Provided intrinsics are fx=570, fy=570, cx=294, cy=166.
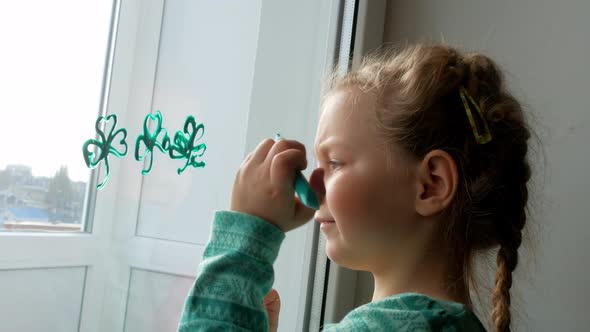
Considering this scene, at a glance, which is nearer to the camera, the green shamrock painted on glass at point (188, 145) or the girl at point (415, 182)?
the girl at point (415, 182)

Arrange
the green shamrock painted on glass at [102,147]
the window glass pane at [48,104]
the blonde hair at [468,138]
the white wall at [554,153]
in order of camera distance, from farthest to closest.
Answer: the white wall at [554,153], the blonde hair at [468,138], the green shamrock painted on glass at [102,147], the window glass pane at [48,104]

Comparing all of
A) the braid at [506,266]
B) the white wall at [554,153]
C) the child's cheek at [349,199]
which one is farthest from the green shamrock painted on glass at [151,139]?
the white wall at [554,153]

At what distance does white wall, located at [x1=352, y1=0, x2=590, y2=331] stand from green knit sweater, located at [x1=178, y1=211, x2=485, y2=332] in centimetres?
41

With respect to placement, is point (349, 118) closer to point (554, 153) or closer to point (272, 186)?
point (272, 186)

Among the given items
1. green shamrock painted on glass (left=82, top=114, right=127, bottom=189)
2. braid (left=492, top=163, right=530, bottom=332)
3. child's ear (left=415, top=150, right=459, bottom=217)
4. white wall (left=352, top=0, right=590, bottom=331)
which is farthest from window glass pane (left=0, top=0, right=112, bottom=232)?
white wall (left=352, top=0, right=590, bottom=331)

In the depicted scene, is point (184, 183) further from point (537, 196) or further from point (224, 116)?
point (537, 196)

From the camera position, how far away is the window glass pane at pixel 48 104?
1.67 feet

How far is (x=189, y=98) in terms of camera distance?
2.70ft

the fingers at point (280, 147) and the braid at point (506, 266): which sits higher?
the fingers at point (280, 147)

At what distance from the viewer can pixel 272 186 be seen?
65cm

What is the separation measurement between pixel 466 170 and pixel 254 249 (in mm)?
293

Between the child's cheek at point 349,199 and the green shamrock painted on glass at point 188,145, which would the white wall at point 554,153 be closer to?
the child's cheek at point 349,199

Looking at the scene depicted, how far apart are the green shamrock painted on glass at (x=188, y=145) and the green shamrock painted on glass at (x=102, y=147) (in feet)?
0.38

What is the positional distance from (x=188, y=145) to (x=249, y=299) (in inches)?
11.2
